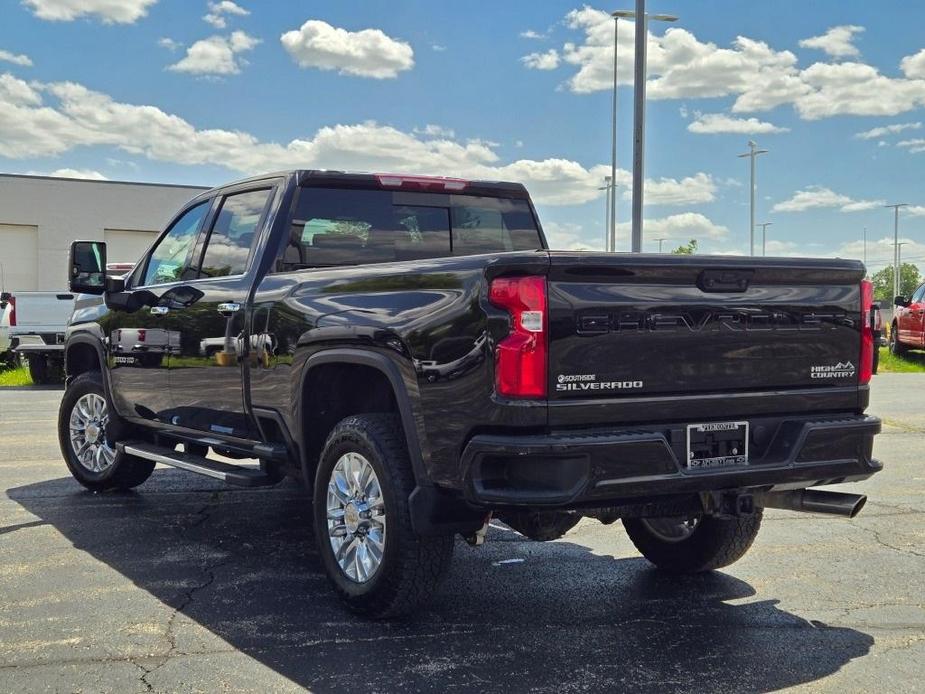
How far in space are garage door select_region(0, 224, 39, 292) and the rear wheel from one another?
33.2m

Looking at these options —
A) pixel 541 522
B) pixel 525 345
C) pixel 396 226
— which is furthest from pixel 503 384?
pixel 396 226

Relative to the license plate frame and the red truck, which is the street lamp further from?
the license plate frame

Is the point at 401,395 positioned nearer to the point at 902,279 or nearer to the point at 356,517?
the point at 356,517

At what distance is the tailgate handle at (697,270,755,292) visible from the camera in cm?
426

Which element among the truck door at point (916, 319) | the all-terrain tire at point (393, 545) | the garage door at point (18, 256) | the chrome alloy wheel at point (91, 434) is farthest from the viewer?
the garage door at point (18, 256)

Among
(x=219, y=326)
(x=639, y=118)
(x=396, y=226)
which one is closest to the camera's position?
(x=219, y=326)

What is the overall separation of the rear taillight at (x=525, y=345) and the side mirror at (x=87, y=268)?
396 centimetres

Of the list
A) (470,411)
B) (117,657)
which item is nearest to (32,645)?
(117,657)

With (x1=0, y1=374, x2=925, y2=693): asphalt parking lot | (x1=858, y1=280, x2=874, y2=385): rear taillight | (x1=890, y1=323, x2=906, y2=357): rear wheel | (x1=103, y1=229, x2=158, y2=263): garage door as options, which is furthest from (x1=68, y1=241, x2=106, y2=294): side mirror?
(x1=103, y1=229, x2=158, y2=263): garage door

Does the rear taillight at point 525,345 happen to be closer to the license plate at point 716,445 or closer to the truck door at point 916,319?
the license plate at point 716,445

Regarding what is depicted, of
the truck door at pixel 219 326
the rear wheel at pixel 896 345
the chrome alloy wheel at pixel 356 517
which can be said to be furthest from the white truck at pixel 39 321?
the rear wheel at pixel 896 345

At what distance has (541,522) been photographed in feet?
14.6

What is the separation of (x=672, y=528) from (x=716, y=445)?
1308mm

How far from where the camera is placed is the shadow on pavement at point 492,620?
3959 mm
